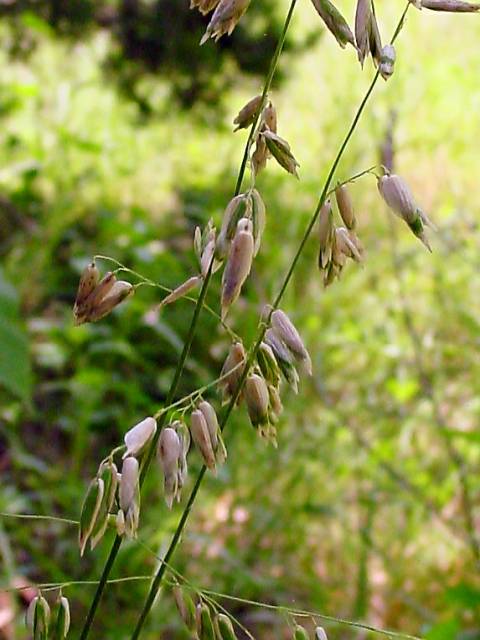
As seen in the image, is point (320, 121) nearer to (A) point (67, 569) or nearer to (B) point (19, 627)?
(A) point (67, 569)

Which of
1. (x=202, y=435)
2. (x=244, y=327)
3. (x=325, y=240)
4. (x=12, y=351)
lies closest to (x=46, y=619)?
(x=202, y=435)

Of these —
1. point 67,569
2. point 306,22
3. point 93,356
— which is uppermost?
point 306,22

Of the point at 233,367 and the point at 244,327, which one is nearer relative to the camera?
the point at 233,367

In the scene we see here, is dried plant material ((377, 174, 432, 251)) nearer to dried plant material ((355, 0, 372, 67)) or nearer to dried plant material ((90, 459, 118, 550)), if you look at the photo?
dried plant material ((355, 0, 372, 67))

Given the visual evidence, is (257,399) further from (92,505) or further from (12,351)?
(12,351)

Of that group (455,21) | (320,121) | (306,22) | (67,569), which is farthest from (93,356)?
(455,21)

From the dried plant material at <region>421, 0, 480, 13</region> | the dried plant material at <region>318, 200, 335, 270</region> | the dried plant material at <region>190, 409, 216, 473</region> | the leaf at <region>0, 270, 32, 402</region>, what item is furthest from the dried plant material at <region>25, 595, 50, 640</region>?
the leaf at <region>0, 270, 32, 402</region>
